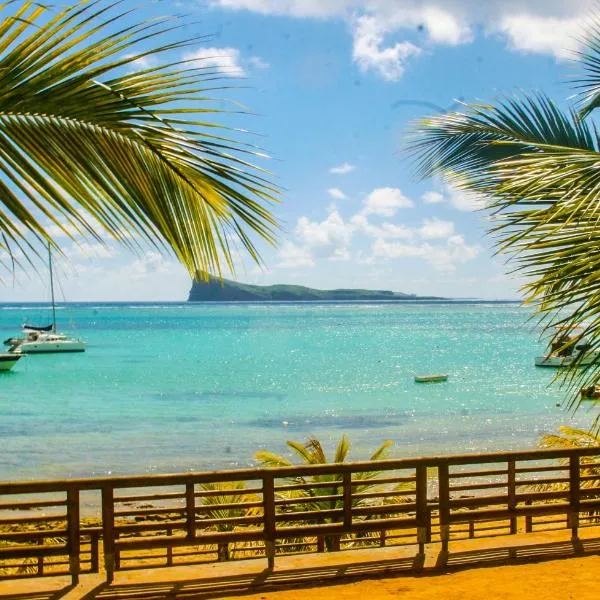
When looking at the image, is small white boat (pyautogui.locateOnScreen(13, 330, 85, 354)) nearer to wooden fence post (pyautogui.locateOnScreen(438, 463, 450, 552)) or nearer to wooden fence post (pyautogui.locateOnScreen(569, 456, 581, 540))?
wooden fence post (pyautogui.locateOnScreen(438, 463, 450, 552))

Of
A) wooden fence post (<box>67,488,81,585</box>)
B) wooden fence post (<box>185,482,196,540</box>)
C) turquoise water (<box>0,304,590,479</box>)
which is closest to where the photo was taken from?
wooden fence post (<box>67,488,81,585</box>)

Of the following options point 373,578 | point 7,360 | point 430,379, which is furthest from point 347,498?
point 7,360

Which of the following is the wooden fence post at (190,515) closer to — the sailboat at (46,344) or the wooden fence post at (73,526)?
the wooden fence post at (73,526)

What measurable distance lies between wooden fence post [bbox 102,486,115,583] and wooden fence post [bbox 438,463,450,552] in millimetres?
2914

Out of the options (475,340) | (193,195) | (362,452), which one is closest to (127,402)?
(362,452)

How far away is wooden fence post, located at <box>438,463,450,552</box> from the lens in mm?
7395

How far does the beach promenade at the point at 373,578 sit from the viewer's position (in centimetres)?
658

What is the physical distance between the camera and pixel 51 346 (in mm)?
91688

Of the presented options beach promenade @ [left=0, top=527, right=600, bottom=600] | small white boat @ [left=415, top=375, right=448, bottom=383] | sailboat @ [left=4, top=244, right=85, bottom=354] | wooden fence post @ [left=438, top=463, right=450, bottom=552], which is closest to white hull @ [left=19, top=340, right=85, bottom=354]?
sailboat @ [left=4, top=244, right=85, bottom=354]

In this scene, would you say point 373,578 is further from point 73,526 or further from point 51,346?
point 51,346

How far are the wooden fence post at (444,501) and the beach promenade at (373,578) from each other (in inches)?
7.7

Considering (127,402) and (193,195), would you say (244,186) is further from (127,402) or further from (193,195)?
(127,402)

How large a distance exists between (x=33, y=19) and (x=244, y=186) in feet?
1.79

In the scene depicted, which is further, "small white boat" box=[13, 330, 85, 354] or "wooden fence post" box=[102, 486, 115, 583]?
"small white boat" box=[13, 330, 85, 354]
